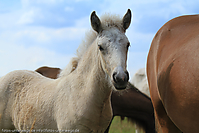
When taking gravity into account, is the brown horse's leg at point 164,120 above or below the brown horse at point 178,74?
below

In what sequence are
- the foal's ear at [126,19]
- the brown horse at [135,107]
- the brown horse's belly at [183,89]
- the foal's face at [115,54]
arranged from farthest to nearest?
the brown horse at [135,107]
the foal's ear at [126,19]
the foal's face at [115,54]
the brown horse's belly at [183,89]

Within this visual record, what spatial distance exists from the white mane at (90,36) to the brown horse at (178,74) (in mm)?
751

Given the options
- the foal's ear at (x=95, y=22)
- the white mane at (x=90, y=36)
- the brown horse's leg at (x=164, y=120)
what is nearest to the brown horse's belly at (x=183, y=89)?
the brown horse's leg at (x=164, y=120)

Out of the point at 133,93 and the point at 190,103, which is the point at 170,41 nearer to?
the point at 190,103

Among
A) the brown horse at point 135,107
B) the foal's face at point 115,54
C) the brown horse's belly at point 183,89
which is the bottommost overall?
the brown horse at point 135,107

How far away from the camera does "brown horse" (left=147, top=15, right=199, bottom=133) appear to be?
1939mm

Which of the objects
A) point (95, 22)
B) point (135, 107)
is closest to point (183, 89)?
point (95, 22)

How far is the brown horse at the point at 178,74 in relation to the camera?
1.94m

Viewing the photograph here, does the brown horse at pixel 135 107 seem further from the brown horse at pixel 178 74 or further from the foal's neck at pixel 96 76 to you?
the foal's neck at pixel 96 76

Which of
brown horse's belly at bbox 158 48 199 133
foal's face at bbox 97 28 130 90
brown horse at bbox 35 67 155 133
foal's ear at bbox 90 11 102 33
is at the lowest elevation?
brown horse at bbox 35 67 155 133

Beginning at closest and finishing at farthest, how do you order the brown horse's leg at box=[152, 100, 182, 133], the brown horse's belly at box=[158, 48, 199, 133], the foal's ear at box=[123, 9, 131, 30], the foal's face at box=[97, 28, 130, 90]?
the brown horse's belly at box=[158, 48, 199, 133] < the foal's face at box=[97, 28, 130, 90] < the foal's ear at box=[123, 9, 131, 30] < the brown horse's leg at box=[152, 100, 182, 133]

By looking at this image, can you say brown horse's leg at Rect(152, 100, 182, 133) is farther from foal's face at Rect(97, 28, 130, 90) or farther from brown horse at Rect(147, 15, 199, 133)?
foal's face at Rect(97, 28, 130, 90)


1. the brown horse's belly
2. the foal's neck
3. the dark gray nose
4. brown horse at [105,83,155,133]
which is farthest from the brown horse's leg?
brown horse at [105,83,155,133]

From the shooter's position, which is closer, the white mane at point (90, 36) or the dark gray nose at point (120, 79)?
the dark gray nose at point (120, 79)
